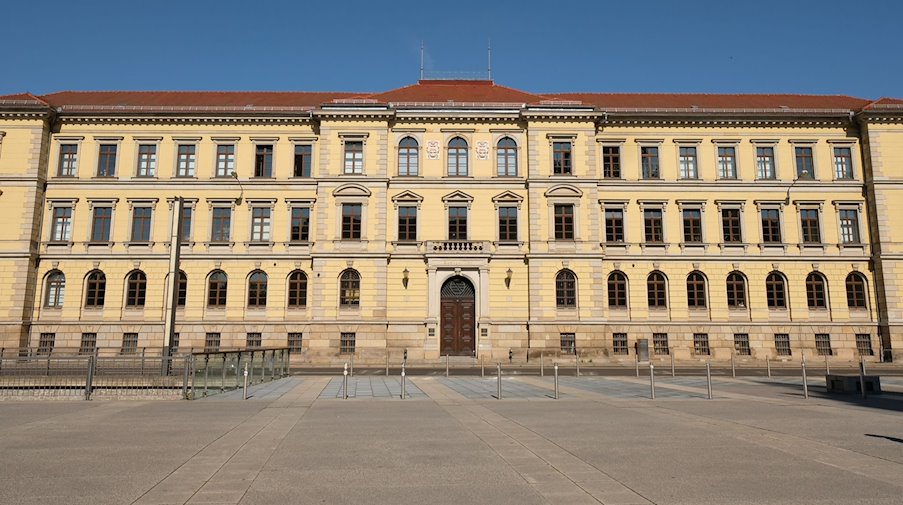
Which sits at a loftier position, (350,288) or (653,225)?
(653,225)

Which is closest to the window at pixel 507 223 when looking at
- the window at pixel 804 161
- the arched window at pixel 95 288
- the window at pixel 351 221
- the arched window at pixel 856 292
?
the window at pixel 351 221

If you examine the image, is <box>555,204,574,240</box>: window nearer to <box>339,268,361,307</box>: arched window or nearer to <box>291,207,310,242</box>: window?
<box>339,268,361,307</box>: arched window

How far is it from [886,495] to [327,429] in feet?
28.0

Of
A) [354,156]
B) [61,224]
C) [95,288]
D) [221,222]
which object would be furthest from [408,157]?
[61,224]

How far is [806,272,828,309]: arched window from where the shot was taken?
3709 centimetres

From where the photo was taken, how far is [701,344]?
3669 cm

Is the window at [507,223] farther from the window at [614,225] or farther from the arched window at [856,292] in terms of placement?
the arched window at [856,292]

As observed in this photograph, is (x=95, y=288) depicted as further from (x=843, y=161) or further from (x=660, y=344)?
(x=843, y=161)

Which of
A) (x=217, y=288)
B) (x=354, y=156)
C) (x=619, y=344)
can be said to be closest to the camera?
(x=619, y=344)

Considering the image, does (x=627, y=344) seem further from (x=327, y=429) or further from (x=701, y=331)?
(x=327, y=429)

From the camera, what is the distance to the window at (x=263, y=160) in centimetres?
3831

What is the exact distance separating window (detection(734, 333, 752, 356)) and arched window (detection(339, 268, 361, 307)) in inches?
935

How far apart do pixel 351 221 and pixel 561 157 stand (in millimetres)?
14065

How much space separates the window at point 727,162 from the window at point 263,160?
97.1 feet
